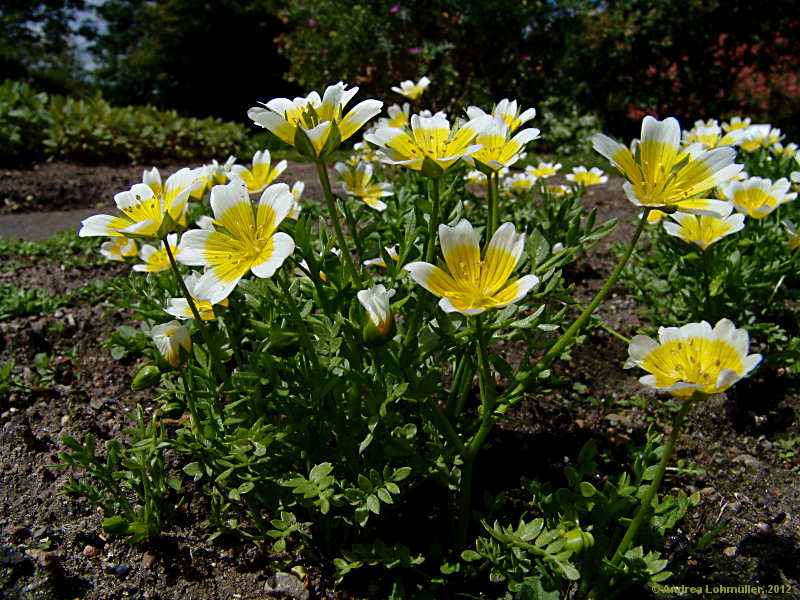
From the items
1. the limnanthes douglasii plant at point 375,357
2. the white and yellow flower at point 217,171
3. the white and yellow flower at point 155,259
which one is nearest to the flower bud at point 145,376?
the limnanthes douglasii plant at point 375,357

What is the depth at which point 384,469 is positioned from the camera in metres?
1.40

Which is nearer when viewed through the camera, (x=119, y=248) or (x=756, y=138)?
(x=119, y=248)

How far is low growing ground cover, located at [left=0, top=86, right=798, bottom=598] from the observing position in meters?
1.43

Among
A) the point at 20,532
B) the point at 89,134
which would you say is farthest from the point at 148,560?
the point at 89,134

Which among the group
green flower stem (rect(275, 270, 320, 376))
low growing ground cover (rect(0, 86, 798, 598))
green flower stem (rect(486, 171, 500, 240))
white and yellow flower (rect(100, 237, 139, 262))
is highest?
green flower stem (rect(486, 171, 500, 240))

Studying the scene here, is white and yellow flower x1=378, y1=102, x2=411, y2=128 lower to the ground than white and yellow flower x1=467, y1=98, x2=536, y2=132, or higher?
lower

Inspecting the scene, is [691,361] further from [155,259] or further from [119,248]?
[119,248]

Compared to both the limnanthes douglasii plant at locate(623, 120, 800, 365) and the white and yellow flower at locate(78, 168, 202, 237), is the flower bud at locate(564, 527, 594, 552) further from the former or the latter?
the white and yellow flower at locate(78, 168, 202, 237)

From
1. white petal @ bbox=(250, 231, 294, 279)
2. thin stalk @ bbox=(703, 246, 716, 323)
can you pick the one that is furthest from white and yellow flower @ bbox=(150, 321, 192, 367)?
thin stalk @ bbox=(703, 246, 716, 323)

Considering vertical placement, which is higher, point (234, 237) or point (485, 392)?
point (234, 237)

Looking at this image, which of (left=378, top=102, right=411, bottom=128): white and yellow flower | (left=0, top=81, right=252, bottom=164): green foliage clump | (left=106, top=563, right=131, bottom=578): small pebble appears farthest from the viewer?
(left=0, top=81, right=252, bottom=164): green foliage clump

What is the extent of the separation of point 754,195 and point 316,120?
1814 millimetres

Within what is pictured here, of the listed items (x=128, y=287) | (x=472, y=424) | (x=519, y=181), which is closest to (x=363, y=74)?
(x=519, y=181)

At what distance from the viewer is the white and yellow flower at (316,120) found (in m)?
1.21
